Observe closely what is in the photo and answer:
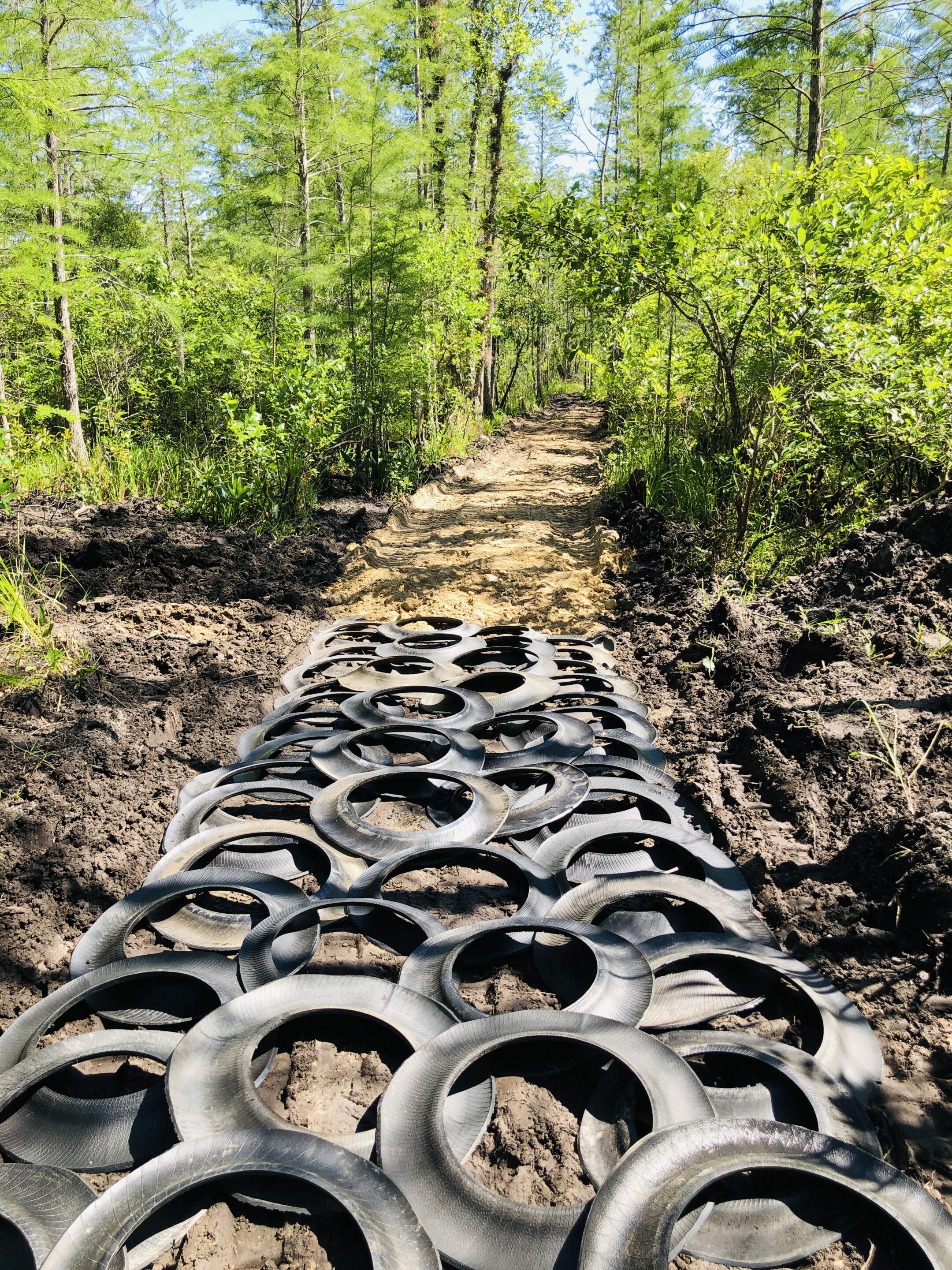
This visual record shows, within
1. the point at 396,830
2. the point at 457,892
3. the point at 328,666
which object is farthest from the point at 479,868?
the point at 328,666

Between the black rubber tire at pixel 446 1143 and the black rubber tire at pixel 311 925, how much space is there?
48 cm

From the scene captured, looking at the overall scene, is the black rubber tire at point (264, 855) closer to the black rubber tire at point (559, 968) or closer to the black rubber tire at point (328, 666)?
the black rubber tire at point (559, 968)

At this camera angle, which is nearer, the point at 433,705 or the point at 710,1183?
the point at 710,1183

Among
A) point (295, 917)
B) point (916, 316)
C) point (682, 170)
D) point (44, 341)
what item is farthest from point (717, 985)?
point (682, 170)

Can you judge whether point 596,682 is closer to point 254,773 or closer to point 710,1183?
point 254,773

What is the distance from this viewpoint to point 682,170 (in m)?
9.48

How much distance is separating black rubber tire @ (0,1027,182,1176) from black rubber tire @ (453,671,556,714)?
2074 mm

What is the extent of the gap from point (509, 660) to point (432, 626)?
840mm

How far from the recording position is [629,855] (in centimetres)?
259

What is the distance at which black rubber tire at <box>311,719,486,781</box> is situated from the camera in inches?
118

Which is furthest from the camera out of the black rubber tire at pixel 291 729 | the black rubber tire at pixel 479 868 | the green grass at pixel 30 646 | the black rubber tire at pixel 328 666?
the black rubber tire at pixel 328 666

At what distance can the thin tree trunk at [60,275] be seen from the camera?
21.6 feet

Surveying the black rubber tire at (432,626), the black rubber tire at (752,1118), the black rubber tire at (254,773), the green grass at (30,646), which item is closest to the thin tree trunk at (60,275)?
the green grass at (30,646)

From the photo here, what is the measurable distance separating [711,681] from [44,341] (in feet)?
26.2
